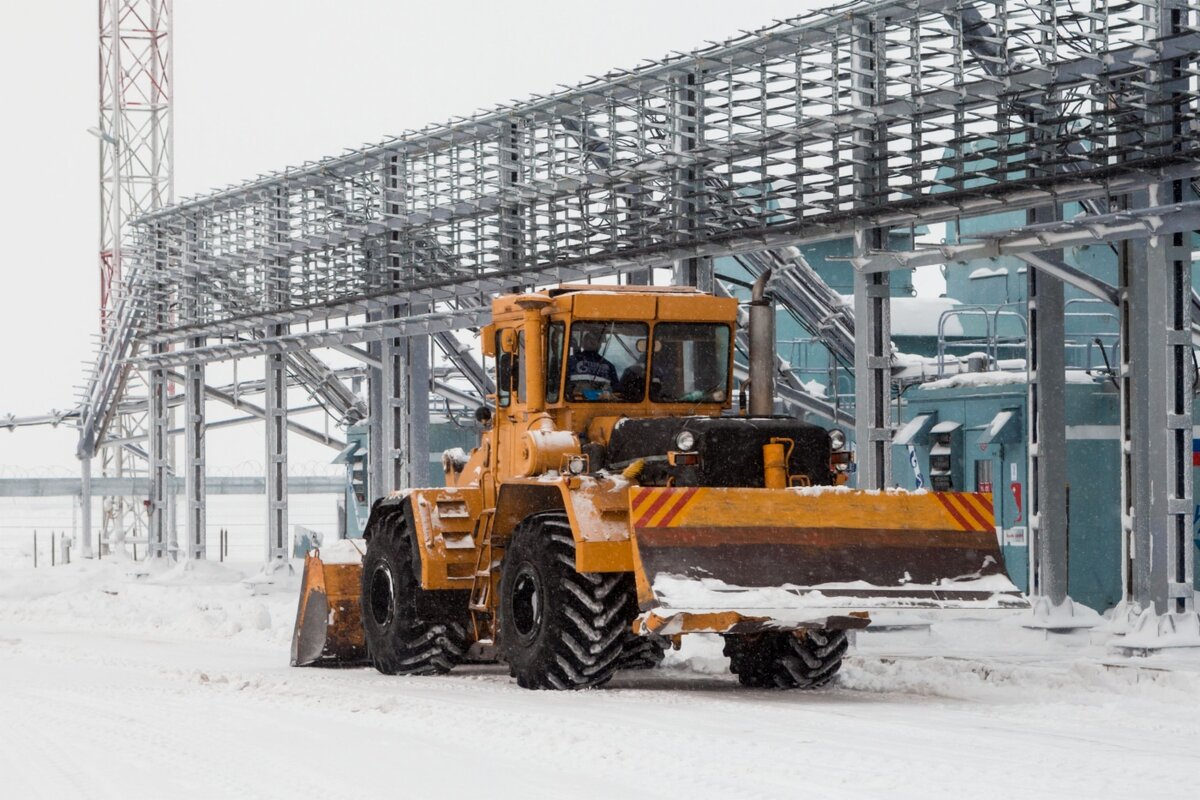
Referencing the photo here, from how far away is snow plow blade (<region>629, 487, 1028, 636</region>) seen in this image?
1283 cm

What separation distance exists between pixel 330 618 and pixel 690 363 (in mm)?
4492

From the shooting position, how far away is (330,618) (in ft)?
57.9

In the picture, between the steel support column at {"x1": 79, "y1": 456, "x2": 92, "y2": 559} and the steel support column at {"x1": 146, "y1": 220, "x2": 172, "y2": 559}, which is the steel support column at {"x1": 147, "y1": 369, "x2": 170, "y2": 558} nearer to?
the steel support column at {"x1": 146, "y1": 220, "x2": 172, "y2": 559}

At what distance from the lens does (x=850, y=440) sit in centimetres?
3244

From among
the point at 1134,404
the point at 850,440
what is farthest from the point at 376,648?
the point at 850,440

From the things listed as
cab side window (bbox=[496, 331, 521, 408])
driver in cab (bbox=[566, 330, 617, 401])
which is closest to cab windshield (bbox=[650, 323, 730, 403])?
driver in cab (bbox=[566, 330, 617, 401])

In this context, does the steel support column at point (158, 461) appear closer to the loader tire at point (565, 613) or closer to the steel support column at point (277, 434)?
the steel support column at point (277, 434)

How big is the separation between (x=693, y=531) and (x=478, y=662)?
183 inches

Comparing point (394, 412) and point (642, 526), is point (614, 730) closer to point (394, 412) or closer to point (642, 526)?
point (642, 526)

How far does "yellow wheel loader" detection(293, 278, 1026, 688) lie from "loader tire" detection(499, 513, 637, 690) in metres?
0.02

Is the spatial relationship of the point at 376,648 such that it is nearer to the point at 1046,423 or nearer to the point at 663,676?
the point at 663,676

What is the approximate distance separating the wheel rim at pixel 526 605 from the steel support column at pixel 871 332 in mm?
6807

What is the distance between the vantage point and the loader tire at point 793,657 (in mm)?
14758

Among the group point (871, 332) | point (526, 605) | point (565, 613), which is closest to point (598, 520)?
point (565, 613)
